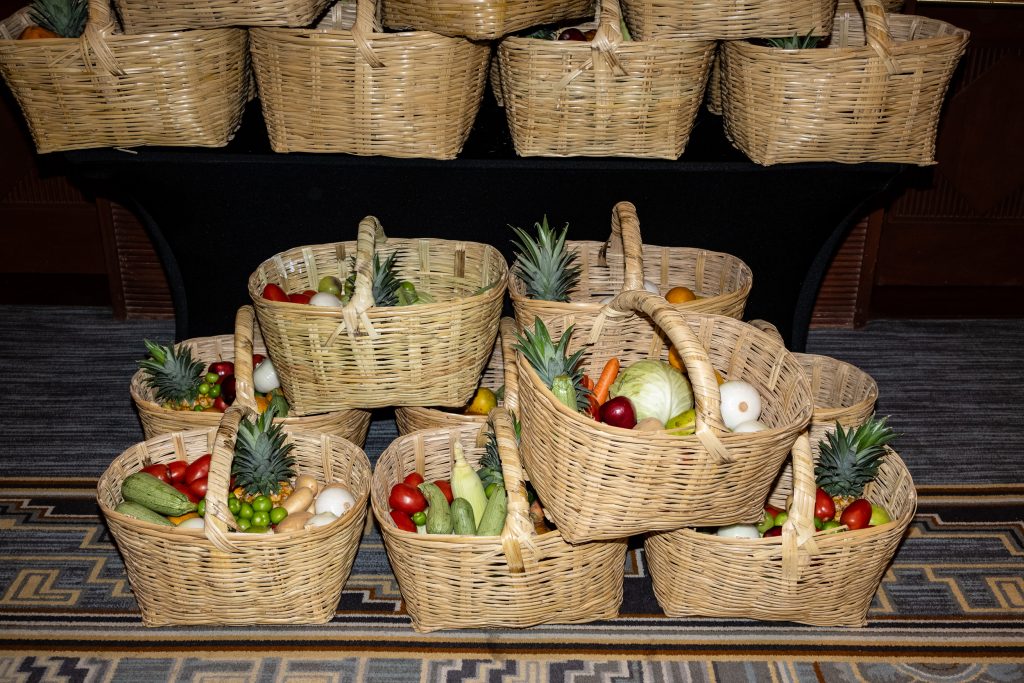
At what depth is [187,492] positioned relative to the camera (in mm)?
2193

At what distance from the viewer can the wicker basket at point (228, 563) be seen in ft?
6.14

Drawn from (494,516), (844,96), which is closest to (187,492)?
(494,516)

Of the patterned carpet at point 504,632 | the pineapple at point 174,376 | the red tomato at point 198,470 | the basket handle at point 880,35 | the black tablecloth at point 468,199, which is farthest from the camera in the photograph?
the pineapple at point 174,376

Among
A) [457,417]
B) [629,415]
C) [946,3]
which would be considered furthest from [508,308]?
[946,3]

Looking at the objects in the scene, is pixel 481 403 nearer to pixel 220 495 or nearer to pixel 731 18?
pixel 220 495

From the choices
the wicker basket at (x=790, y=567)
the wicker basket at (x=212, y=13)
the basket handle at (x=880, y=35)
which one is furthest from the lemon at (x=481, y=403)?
the basket handle at (x=880, y=35)

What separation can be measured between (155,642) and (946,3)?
3.25 m

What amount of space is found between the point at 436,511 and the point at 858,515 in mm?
956

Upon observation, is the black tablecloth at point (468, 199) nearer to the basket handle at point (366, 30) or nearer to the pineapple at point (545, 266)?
the pineapple at point (545, 266)

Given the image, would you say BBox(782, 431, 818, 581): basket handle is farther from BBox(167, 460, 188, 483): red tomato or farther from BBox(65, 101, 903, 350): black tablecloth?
BBox(167, 460, 188, 483): red tomato

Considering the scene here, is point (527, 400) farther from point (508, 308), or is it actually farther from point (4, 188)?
point (4, 188)

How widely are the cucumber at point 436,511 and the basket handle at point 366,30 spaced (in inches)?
38.6

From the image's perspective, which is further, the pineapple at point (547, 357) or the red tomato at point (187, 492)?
the red tomato at point (187, 492)

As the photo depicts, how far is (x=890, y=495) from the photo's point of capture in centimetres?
218
